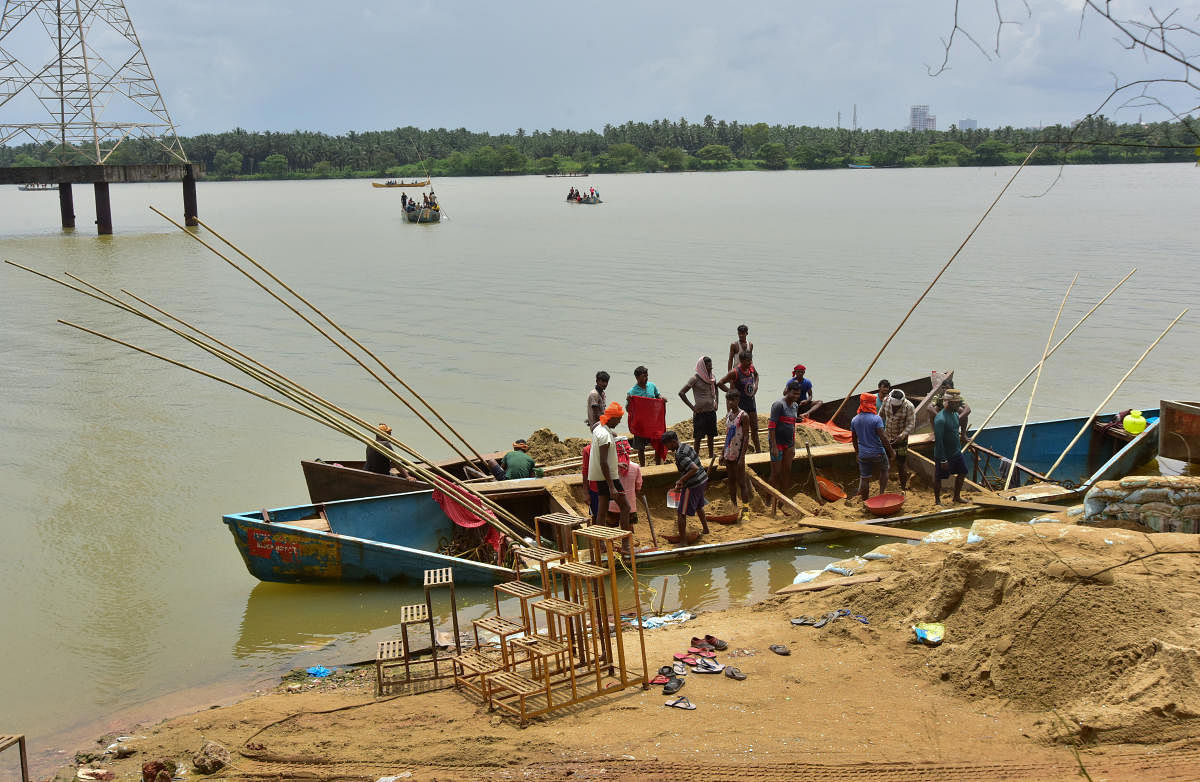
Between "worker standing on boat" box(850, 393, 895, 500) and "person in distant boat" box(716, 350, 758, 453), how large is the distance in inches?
56.3

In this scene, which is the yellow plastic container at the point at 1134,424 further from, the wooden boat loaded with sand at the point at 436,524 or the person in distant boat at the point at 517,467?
the person in distant boat at the point at 517,467

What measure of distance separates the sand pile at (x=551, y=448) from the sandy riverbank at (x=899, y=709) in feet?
17.2

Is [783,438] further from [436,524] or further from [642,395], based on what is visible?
[436,524]

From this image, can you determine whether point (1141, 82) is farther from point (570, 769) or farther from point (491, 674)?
point (491, 674)

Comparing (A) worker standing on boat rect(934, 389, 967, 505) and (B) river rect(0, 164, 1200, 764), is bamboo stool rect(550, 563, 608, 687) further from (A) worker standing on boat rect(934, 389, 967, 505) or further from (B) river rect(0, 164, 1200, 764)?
(A) worker standing on boat rect(934, 389, 967, 505)

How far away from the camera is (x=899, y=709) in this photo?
5695 mm

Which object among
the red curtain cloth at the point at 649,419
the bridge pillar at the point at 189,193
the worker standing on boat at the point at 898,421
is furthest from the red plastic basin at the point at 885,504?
the bridge pillar at the point at 189,193

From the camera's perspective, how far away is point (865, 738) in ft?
17.6

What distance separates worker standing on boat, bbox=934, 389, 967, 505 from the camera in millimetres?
9688

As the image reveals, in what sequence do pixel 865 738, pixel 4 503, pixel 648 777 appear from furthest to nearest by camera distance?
pixel 4 503 < pixel 865 738 < pixel 648 777

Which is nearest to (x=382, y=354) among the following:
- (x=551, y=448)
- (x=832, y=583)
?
(x=551, y=448)

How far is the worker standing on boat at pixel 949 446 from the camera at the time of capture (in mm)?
9688

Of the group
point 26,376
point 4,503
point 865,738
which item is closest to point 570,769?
point 865,738

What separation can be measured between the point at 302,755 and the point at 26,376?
1720 centimetres
